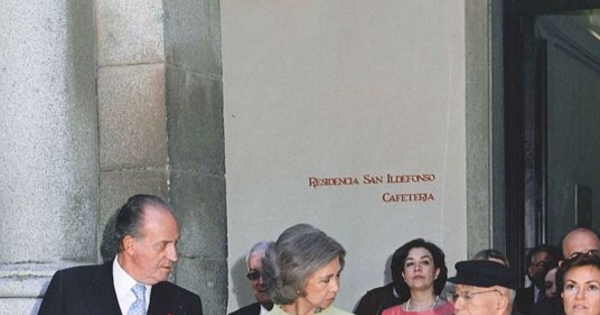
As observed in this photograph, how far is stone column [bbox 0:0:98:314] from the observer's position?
8.94 metres

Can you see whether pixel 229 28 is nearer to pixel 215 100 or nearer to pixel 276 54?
pixel 276 54

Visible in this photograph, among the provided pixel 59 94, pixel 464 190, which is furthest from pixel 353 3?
pixel 59 94

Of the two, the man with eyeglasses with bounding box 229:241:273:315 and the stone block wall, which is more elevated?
the stone block wall

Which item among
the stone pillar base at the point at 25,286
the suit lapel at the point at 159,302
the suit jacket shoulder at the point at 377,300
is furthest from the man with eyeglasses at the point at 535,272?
the suit lapel at the point at 159,302

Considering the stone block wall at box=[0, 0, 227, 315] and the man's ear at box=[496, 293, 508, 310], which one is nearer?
the man's ear at box=[496, 293, 508, 310]

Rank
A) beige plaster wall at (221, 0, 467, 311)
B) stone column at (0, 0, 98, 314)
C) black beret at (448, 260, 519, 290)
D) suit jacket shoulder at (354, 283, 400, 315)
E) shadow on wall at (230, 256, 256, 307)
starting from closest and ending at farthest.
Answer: black beret at (448, 260, 519, 290)
stone column at (0, 0, 98, 314)
suit jacket shoulder at (354, 283, 400, 315)
beige plaster wall at (221, 0, 467, 311)
shadow on wall at (230, 256, 256, 307)

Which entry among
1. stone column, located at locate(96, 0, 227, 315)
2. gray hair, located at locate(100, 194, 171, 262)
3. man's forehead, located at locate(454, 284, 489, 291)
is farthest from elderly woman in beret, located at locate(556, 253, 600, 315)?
stone column, located at locate(96, 0, 227, 315)

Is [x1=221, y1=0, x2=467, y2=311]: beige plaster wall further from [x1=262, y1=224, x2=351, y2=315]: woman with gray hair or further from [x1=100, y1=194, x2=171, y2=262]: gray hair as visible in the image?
[x1=100, y1=194, x2=171, y2=262]: gray hair

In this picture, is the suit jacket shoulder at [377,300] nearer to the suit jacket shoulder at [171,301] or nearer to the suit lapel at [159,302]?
the suit jacket shoulder at [171,301]

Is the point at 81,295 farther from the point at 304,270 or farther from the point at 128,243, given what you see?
the point at 304,270

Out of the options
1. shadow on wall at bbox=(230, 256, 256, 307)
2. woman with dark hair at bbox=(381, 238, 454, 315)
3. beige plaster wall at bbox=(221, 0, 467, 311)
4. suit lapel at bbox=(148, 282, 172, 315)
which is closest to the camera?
suit lapel at bbox=(148, 282, 172, 315)

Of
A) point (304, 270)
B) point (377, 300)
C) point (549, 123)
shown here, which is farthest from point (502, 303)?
point (549, 123)

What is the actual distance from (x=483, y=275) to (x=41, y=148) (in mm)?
2774

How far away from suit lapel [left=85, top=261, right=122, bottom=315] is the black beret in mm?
1480
